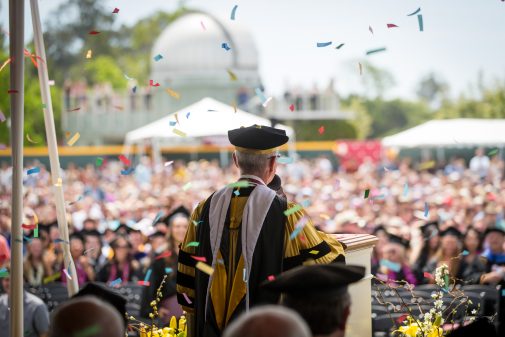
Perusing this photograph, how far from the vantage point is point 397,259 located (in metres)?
9.98

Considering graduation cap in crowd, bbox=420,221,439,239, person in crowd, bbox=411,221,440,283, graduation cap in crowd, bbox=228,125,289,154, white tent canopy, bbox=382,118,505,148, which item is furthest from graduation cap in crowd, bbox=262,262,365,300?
white tent canopy, bbox=382,118,505,148

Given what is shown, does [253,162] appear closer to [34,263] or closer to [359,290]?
[359,290]

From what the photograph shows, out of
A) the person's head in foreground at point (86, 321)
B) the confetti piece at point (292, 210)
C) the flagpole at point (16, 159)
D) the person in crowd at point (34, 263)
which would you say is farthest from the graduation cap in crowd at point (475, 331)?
the person in crowd at point (34, 263)

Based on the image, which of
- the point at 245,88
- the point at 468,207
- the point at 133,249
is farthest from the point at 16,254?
the point at 245,88

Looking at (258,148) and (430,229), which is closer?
(258,148)

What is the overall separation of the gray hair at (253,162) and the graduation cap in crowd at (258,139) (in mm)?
23

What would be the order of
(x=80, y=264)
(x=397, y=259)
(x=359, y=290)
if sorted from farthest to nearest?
(x=80, y=264)
(x=397, y=259)
(x=359, y=290)

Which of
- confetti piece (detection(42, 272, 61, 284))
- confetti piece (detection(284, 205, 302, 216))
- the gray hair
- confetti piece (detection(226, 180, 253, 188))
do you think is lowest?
confetti piece (detection(42, 272, 61, 284))

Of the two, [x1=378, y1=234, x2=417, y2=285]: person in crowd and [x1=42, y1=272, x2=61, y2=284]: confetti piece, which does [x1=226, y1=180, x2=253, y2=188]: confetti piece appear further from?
[x1=42, y1=272, x2=61, y2=284]: confetti piece

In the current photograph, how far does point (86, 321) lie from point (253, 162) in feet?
6.92

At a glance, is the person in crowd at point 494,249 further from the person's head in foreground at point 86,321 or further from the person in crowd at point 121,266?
the person's head in foreground at point 86,321

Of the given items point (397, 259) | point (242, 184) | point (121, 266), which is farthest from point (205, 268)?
point (121, 266)

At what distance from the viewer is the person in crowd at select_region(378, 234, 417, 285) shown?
9469mm

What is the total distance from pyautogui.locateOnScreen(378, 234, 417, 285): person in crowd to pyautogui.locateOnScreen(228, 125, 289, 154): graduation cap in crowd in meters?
4.66
